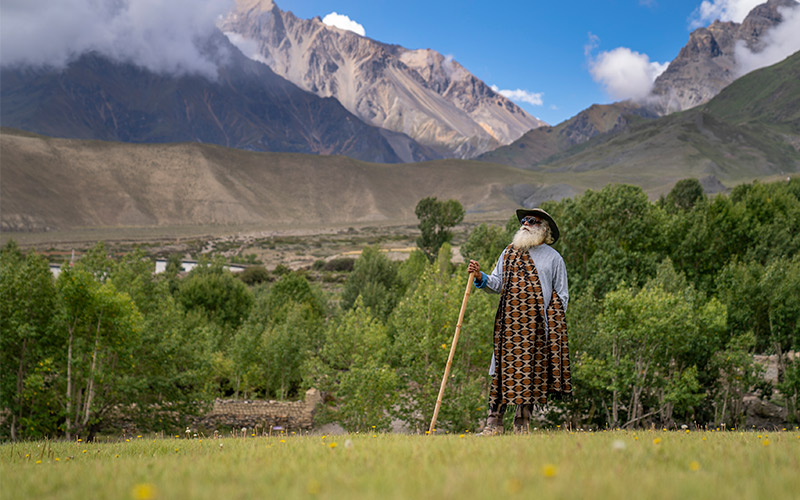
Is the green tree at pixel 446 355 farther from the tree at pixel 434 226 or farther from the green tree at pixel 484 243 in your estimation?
the tree at pixel 434 226

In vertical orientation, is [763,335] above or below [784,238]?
below

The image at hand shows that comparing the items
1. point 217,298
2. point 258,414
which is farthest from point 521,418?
point 217,298

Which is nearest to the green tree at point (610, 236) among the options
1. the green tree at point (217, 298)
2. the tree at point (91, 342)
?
the green tree at point (217, 298)

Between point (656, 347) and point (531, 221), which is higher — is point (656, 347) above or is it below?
below

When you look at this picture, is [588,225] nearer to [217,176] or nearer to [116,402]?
[116,402]

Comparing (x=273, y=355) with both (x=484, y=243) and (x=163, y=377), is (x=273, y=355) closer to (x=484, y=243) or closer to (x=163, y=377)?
(x=163, y=377)

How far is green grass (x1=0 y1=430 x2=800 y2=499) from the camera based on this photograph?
10.4 ft

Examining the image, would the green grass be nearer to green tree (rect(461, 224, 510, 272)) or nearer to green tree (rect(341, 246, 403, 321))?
green tree (rect(341, 246, 403, 321))

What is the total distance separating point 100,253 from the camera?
3503 cm

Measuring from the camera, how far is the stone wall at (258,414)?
26.5 metres

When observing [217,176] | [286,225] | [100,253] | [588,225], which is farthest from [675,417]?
[217,176]

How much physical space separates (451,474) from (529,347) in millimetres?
4161

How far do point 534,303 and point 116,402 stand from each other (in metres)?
19.3

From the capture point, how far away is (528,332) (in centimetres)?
753
